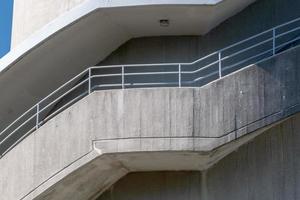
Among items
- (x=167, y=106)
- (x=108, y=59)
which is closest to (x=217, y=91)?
(x=167, y=106)

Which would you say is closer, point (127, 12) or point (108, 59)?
point (127, 12)

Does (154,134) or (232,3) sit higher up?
(232,3)

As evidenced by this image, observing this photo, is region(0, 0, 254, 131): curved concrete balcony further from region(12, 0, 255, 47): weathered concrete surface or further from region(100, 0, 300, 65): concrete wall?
region(100, 0, 300, 65): concrete wall

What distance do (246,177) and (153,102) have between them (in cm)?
225

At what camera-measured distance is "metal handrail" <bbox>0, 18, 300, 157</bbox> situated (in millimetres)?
18062

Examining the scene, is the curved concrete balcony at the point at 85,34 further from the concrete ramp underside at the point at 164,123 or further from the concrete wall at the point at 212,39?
the concrete ramp underside at the point at 164,123

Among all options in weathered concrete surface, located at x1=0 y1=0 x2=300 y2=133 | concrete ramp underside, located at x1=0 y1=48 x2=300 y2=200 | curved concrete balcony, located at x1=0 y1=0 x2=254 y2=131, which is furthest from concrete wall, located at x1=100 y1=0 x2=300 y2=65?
concrete ramp underside, located at x1=0 y1=48 x2=300 y2=200

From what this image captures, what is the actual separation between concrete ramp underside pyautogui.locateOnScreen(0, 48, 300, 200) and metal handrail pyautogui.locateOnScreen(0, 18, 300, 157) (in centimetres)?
95

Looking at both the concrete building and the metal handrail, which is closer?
the concrete building

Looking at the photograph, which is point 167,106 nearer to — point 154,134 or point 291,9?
point 154,134

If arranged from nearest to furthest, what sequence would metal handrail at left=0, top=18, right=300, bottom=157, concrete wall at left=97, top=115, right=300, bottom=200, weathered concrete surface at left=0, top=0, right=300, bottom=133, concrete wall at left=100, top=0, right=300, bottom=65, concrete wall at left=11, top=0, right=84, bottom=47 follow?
concrete wall at left=97, top=115, right=300, bottom=200
metal handrail at left=0, top=18, right=300, bottom=157
weathered concrete surface at left=0, top=0, right=300, bottom=133
concrete wall at left=100, top=0, right=300, bottom=65
concrete wall at left=11, top=0, right=84, bottom=47

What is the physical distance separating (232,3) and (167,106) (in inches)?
113

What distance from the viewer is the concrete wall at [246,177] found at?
17188 millimetres

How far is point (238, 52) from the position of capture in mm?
18000
